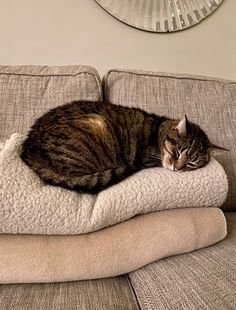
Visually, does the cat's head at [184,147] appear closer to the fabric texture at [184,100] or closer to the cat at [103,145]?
the cat at [103,145]

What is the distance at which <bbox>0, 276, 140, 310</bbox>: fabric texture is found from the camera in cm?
58

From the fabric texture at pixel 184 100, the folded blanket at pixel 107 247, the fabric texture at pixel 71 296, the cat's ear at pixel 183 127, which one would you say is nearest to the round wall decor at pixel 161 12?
the fabric texture at pixel 184 100

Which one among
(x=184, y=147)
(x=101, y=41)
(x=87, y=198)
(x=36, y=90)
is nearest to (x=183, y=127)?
(x=184, y=147)

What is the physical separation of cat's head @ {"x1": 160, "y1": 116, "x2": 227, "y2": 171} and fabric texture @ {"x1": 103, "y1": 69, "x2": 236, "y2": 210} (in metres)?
0.15

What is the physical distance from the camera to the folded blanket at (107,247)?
0.65 metres

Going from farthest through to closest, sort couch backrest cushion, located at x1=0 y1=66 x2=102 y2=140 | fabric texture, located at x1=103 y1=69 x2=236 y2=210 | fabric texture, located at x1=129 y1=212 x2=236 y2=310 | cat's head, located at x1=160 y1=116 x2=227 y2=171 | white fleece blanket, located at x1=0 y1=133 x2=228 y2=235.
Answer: fabric texture, located at x1=103 y1=69 x2=236 y2=210
couch backrest cushion, located at x1=0 y1=66 x2=102 y2=140
cat's head, located at x1=160 y1=116 x2=227 y2=171
white fleece blanket, located at x1=0 y1=133 x2=228 y2=235
fabric texture, located at x1=129 y1=212 x2=236 y2=310

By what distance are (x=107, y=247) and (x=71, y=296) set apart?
130 millimetres

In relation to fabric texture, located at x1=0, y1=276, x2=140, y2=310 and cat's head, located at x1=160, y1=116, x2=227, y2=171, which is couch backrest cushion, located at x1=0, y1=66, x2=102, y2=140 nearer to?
cat's head, located at x1=160, y1=116, x2=227, y2=171

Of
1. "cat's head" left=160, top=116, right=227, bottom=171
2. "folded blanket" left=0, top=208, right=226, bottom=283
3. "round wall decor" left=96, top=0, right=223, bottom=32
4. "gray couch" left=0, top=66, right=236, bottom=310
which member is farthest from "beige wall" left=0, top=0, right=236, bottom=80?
"folded blanket" left=0, top=208, right=226, bottom=283

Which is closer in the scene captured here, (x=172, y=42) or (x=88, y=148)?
(x=88, y=148)

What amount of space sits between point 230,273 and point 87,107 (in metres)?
0.62

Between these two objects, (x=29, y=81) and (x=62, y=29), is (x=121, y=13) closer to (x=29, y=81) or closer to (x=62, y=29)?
(x=62, y=29)

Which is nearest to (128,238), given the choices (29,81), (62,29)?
(29,81)

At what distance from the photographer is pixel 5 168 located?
70 cm
